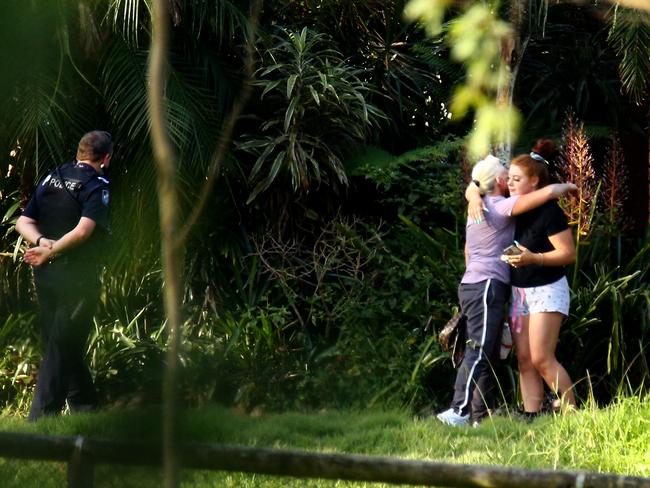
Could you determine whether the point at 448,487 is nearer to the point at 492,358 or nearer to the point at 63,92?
the point at 63,92

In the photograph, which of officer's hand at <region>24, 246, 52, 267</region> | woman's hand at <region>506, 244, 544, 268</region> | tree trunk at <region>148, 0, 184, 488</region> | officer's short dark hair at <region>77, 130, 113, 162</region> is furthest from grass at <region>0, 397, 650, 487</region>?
tree trunk at <region>148, 0, 184, 488</region>

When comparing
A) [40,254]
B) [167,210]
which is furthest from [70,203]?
[167,210]

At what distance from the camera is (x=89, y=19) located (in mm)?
1089

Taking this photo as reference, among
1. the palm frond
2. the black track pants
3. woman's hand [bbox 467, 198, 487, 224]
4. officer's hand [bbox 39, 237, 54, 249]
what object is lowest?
the black track pants

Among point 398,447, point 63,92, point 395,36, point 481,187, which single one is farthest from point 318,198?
point 63,92

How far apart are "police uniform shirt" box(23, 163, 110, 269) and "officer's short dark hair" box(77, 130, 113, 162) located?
0.05m

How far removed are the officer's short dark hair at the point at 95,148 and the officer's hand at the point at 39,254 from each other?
1.70 ft

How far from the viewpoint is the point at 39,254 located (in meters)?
5.80

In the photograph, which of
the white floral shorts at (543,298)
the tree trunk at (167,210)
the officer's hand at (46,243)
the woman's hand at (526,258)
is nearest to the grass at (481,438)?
the white floral shorts at (543,298)

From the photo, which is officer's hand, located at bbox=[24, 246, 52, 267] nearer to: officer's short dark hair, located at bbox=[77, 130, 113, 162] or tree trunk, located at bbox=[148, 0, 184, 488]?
officer's short dark hair, located at bbox=[77, 130, 113, 162]

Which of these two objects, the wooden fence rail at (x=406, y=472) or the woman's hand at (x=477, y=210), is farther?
the woman's hand at (x=477, y=210)

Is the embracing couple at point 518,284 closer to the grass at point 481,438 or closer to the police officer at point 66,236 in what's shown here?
the grass at point 481,438

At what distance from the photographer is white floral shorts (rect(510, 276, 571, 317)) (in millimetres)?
5715

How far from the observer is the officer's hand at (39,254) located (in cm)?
573
